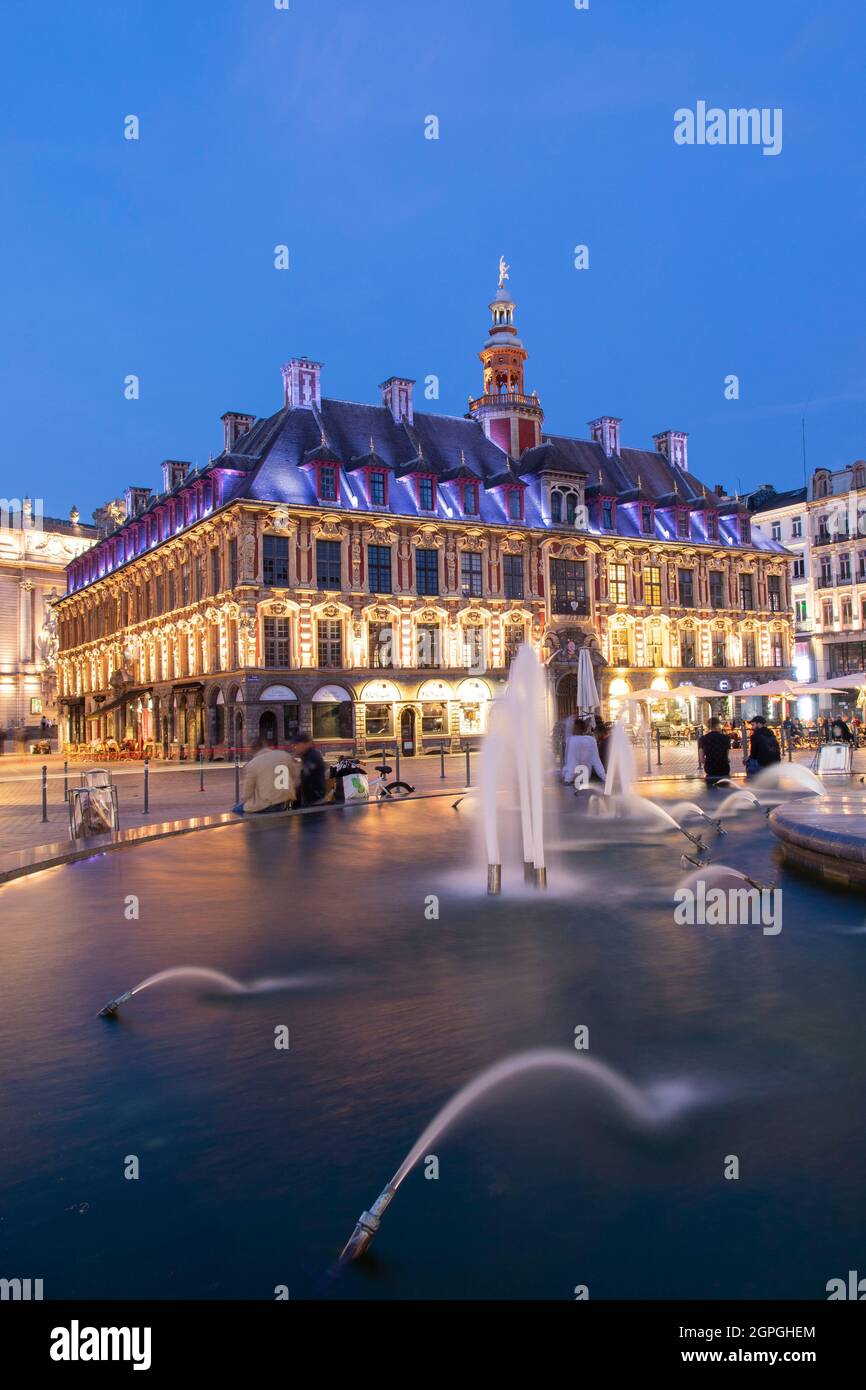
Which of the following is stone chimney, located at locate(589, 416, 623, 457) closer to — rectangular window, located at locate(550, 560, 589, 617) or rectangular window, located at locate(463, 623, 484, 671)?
rectangular window, located at locate(550, 560, 589, 617)

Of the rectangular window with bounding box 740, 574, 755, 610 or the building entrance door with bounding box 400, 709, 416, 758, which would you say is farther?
the rectangular window with bounding box 740, 574, 755, 610

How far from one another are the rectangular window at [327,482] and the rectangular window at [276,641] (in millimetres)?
6451

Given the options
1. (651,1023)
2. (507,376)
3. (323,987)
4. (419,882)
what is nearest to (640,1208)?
(651,1023)

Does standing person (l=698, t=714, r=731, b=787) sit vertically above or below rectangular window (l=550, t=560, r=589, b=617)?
below

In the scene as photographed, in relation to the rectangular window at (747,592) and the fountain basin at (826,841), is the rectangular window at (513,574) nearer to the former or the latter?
the rectangular window at (747,592)

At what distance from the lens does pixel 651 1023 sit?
6770 millimetres

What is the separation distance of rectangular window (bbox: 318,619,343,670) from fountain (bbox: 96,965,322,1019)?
130 ft

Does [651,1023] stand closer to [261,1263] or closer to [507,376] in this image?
[261,1263]

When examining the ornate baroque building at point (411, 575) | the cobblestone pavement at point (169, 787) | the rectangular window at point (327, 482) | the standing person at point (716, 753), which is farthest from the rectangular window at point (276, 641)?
the standing person at point (716, 753)

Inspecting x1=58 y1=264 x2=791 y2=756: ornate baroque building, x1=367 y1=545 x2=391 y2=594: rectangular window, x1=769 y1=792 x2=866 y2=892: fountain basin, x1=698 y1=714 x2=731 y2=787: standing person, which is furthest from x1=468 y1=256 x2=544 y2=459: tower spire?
x1=769 y1=792 x2=866 y2=892: fountain basin

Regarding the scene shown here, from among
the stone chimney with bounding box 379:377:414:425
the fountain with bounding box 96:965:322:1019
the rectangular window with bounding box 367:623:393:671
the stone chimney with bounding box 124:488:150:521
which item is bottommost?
the fountain with bounding box 96:965:322:1019

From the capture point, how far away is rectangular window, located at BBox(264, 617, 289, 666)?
152 ft

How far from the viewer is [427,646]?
51.1 metres

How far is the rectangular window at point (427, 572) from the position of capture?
167 feet
